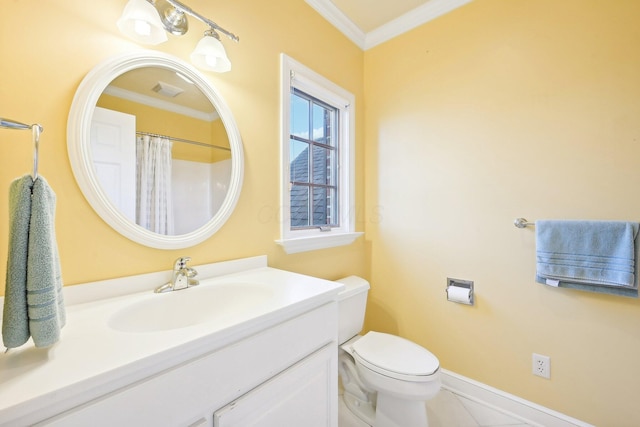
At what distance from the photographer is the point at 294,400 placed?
0.81 meters

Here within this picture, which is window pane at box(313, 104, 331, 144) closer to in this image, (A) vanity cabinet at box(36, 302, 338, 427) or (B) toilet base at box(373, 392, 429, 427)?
(A) vanity cabinet at box(36, 302, 338, 427)

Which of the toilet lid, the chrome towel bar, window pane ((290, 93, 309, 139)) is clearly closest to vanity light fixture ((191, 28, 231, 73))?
window pane ((290, 93, 309, 139))

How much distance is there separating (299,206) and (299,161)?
0.94ft

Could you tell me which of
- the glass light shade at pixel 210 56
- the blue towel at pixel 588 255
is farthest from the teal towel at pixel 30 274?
the blue towel at pixel 588 255

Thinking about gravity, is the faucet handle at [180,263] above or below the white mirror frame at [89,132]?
below

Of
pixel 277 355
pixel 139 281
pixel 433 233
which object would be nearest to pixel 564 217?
pixel 433 233

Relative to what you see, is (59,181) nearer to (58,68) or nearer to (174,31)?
(58,68)

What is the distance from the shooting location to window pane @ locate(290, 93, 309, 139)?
156cm

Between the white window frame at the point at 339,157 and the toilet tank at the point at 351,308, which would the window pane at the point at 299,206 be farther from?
the toilet tank at the point at 351,308

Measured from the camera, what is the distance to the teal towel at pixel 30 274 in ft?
1.58

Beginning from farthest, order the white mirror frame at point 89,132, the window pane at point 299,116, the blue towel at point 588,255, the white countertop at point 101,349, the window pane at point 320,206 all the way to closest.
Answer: the window pane at point 320,206, the window pane at point 299,116, the blue towel at point 588,255, the white mirror frame at point 89,132, the white countertop at point 101,349

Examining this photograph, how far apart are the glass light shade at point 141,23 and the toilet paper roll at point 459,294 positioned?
1865mm

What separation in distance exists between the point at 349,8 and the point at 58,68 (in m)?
1.63

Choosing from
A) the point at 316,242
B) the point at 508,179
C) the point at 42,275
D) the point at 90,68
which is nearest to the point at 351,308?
the point at 316,242
